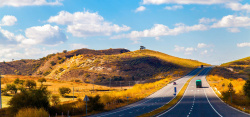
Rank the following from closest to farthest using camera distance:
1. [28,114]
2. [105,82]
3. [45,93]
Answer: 1. [28,114]
2. [45,93]
3. [105,82]

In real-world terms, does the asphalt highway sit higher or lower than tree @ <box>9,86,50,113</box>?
lower

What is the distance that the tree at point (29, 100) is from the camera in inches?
1414

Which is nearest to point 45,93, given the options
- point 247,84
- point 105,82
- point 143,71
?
point 247,84

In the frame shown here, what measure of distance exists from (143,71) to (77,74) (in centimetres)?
4019

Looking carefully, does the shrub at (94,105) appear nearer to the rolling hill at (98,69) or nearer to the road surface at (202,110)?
the road surface at (202,110)

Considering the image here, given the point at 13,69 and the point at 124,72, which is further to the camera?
the point at 13,69

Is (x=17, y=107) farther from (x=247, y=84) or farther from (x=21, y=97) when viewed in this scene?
(x=247, y=84)

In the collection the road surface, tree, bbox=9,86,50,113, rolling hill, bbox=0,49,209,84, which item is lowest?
the road surface

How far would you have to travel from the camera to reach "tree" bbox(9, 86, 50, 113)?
118ft

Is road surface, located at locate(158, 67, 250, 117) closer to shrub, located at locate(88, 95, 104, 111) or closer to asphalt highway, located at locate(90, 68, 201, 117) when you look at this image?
asphalt highway, located at locate(90, 68, 201, 117)

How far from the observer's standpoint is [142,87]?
92312mm

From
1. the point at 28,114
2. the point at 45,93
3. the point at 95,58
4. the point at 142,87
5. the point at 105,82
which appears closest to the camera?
the point at 28,114

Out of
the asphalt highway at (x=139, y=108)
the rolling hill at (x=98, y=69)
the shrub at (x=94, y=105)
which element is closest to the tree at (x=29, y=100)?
the asphalt highway at (x=139, y=108)

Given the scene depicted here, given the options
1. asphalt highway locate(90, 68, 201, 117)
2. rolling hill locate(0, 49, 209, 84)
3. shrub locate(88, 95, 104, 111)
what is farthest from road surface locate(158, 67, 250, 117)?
rolling hill locate(0, 49, 209, 84)
